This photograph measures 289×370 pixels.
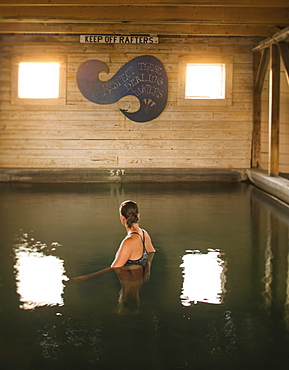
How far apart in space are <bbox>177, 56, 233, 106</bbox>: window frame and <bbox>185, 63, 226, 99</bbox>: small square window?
0.09 metres

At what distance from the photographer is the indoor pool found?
8.26 ft

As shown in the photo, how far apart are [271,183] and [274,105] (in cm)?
154

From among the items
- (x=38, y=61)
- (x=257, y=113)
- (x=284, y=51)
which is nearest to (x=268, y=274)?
(x=284, y=51)

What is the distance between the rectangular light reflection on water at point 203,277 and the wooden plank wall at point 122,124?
6.32m

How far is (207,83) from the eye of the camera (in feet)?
36.4

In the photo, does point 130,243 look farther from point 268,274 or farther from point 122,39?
point 122,39

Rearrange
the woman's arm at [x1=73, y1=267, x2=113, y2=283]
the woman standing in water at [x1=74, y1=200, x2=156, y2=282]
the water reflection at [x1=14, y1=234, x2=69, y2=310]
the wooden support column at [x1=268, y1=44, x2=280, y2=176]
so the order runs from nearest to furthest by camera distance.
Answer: the water reflection at [x1=14, y1=234, x2=69, y2=310]
the woman's arm at [x1=73, y1=267, x2=113, y2=283]
the woman standing in water at [x1=74, y1=200, x2=156, y2=282]
the wooden support column at [x1=268, y1=44, x2=280, y2=176]

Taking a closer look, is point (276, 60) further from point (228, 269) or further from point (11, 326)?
point (11, 326)

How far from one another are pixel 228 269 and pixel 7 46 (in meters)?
8.29

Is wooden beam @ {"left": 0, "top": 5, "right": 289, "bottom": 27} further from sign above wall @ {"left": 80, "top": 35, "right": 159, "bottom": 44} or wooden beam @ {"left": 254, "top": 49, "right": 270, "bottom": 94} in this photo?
sign above wall @ {"left": 80, "top": 35, "right": 159, "bottom": 44}

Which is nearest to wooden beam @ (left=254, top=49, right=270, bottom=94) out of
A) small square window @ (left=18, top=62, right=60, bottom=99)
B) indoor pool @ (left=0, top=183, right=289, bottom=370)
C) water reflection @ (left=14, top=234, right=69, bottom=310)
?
small square window @ (left=18, top=62, right=60, bottom=99)

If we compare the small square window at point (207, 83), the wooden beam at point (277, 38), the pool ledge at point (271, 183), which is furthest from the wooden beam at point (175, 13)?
the pool ledge at point (271, 183)

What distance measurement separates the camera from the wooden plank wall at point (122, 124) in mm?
10664

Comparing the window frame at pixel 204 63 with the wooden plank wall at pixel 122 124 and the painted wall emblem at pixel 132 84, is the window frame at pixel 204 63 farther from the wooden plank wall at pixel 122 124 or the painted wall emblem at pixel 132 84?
the painted wall emblem at pixel 132 84
